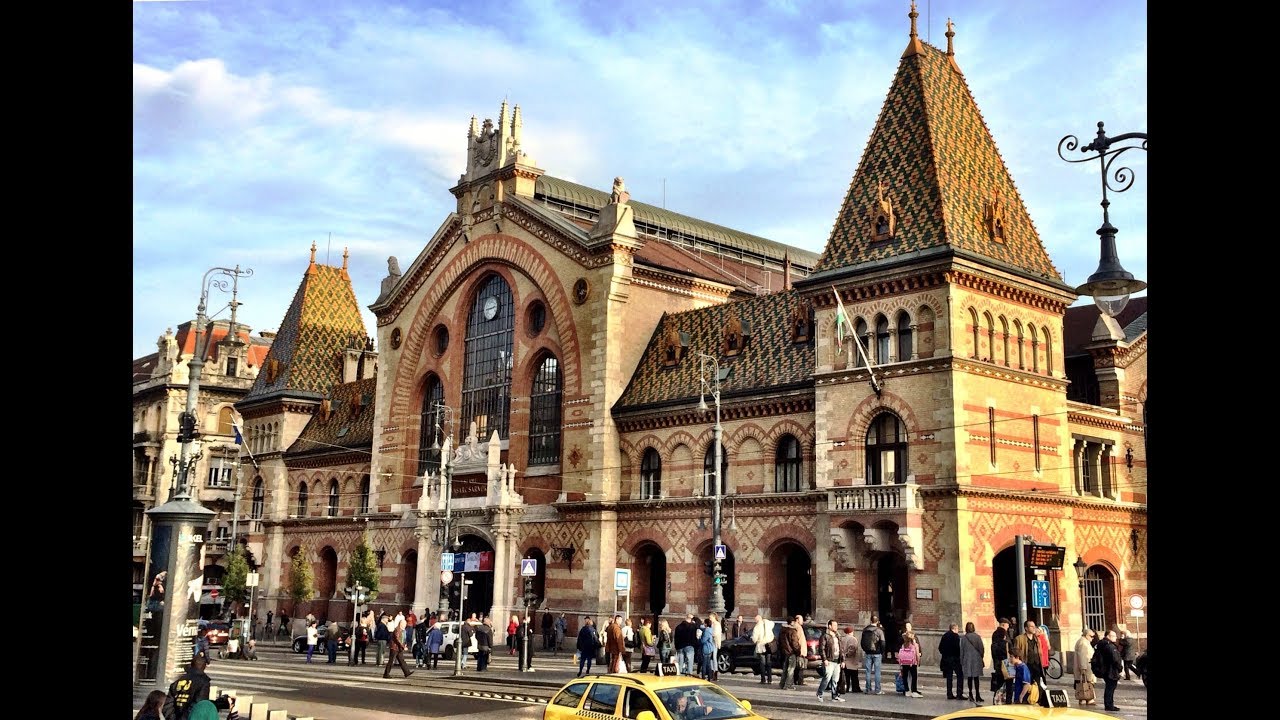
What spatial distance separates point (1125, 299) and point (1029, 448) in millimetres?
24270

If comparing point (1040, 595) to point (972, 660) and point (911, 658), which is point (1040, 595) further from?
point (911, 658)

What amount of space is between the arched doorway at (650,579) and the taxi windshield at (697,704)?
29.6 m

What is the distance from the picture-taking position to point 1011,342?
35.6 metres

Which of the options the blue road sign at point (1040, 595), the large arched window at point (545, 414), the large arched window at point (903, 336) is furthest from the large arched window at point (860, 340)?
the large arched window at point (545, 414)

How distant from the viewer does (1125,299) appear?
1245 centimetres

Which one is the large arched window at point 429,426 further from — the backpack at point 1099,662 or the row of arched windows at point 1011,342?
the backpack at point 1099,662

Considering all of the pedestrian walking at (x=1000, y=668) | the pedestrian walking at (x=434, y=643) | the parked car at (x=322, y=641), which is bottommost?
the parked car at (x=322, y=641)

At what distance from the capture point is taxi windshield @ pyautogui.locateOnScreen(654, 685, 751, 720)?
13.8 meters

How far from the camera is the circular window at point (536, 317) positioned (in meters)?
49.5

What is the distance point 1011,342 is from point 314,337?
45308 millimetres

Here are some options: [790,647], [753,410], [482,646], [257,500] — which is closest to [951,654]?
[790,647]
